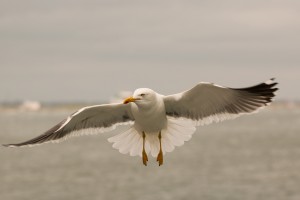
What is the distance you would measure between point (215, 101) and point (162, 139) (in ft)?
4.67

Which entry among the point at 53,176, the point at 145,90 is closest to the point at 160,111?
the point at 145,90

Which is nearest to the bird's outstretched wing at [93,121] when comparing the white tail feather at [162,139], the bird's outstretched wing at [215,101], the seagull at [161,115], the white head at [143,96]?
the seagull at [161,115]

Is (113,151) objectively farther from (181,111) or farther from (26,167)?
(181,111)

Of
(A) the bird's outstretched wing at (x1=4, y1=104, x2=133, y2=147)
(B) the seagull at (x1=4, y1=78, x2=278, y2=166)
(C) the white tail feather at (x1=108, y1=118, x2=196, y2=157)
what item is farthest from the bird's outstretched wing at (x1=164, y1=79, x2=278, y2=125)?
(A) the bird's outstretched wing at (x1=4, y1=104, x2=133, y2=147)

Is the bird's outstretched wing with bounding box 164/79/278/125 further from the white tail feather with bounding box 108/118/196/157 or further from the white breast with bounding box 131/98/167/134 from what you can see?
the white breast with bounding box 131/98/167/134

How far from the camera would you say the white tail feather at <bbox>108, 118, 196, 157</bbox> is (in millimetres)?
11625

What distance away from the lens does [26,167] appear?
229 ft

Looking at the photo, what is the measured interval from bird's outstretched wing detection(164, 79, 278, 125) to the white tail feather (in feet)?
0.96

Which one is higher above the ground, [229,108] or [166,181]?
[229,108]

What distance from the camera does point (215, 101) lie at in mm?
11164

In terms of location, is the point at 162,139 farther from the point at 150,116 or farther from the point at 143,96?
the point at 143,96

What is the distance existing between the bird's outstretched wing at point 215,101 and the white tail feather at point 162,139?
0.29 m

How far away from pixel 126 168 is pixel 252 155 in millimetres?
22398

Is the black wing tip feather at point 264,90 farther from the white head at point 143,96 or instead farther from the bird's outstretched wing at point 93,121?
the bird's outstretched wing at point 93,121
